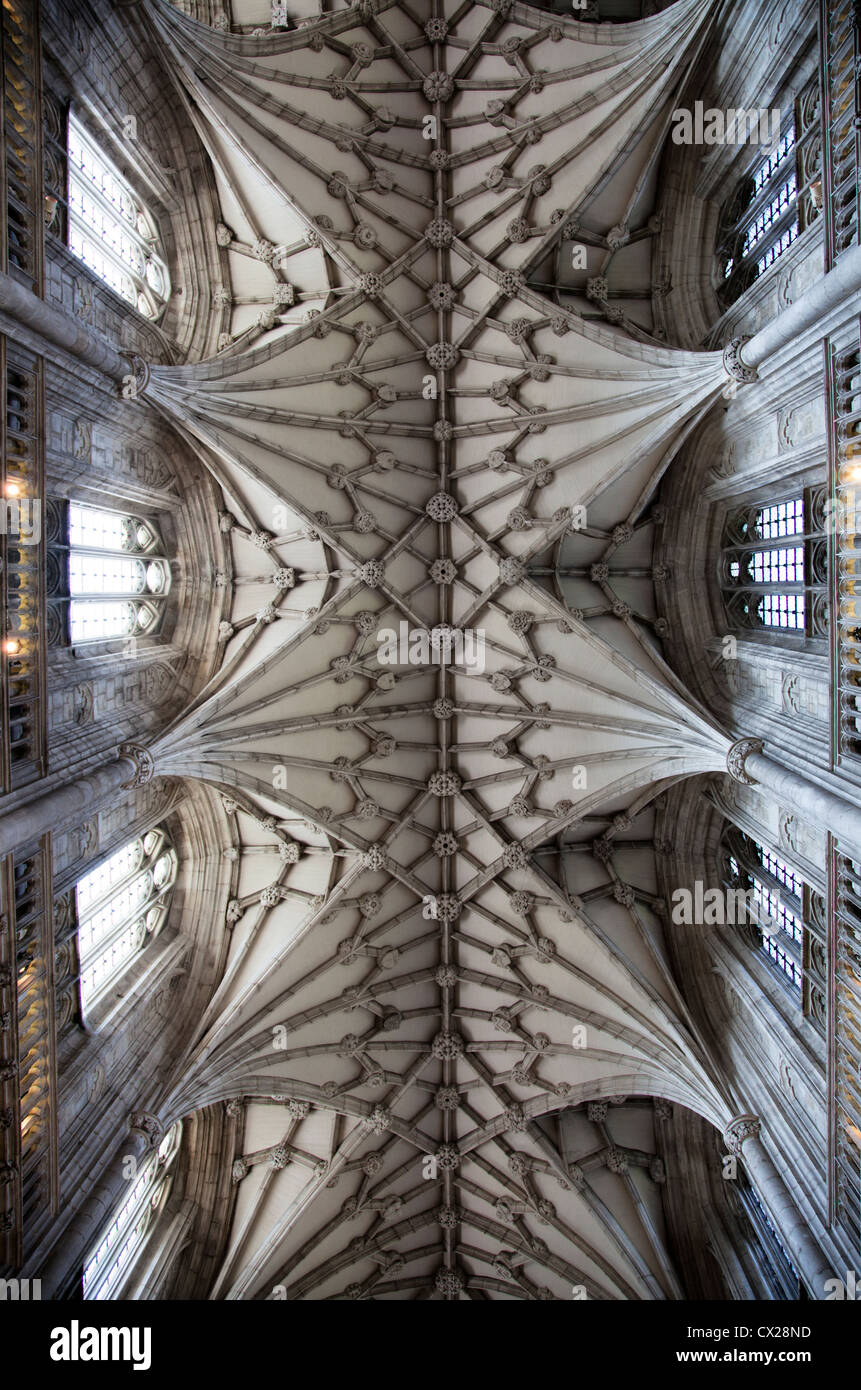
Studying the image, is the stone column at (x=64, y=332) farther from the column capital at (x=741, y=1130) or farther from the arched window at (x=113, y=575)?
the column capital at (x=741, y=1130)

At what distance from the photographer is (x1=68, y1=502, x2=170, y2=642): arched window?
52.6ft

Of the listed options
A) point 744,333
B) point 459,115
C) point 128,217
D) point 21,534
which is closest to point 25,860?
point 21,534

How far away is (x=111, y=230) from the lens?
1722cm

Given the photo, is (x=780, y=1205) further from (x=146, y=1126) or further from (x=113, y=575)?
(x=113, y=575)

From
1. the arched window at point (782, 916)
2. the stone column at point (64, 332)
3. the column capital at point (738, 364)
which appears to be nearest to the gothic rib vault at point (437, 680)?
the stone column at point (64, 332)

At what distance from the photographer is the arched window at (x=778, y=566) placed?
50.9 feet

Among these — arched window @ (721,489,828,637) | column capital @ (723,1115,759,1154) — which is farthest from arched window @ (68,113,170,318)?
column capital @ (723,1115,759,1154)

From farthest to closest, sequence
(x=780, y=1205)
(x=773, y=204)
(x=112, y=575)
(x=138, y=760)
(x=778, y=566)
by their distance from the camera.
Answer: (x=112, y=575)
(x=778, y=566)
(x=773, y=204)
(x=138, y=760)
(x=780, y=1205)

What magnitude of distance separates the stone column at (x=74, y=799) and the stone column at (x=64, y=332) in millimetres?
6548

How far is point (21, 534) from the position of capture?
42.3 feet

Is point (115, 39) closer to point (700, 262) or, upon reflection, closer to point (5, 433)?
point (5, 433)

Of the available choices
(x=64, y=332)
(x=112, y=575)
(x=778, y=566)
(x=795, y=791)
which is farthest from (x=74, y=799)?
(x=778, y=566)

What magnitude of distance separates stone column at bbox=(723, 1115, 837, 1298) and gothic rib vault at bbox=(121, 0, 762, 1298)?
195 centimetres

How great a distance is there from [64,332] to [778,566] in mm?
13227
